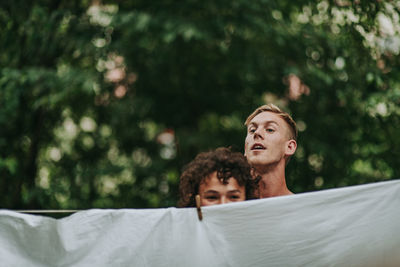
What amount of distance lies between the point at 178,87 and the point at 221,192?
2889mm

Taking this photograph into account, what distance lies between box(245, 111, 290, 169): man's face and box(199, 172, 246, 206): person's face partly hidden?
1.01 ft

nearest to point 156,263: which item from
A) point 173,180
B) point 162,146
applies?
point 173,180

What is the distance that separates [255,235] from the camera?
1.99 m

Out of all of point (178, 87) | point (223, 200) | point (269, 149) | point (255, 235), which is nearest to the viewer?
point (255, 235)

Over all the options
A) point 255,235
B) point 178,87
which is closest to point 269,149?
point 255,235

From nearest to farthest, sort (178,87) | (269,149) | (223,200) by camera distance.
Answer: (223,200), (269,149), (178,87)

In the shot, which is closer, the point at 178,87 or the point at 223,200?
the point at 223,200

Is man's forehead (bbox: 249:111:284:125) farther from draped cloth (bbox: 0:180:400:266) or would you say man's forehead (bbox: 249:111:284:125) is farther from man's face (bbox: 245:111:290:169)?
draped cloth (bbox: 0:180:400:266)

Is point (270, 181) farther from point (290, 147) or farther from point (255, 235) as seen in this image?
point (255, 235)

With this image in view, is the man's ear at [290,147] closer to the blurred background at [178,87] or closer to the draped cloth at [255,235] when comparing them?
the draped cloth at [255,235]

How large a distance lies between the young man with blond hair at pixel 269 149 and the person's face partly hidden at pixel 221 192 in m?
0.31

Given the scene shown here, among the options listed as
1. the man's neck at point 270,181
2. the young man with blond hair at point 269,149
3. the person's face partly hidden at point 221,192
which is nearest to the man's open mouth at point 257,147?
the young man with blond hair at point 269,149

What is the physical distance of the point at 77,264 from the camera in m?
2.03

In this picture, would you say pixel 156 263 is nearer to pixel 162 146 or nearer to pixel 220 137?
pixel 220 137
